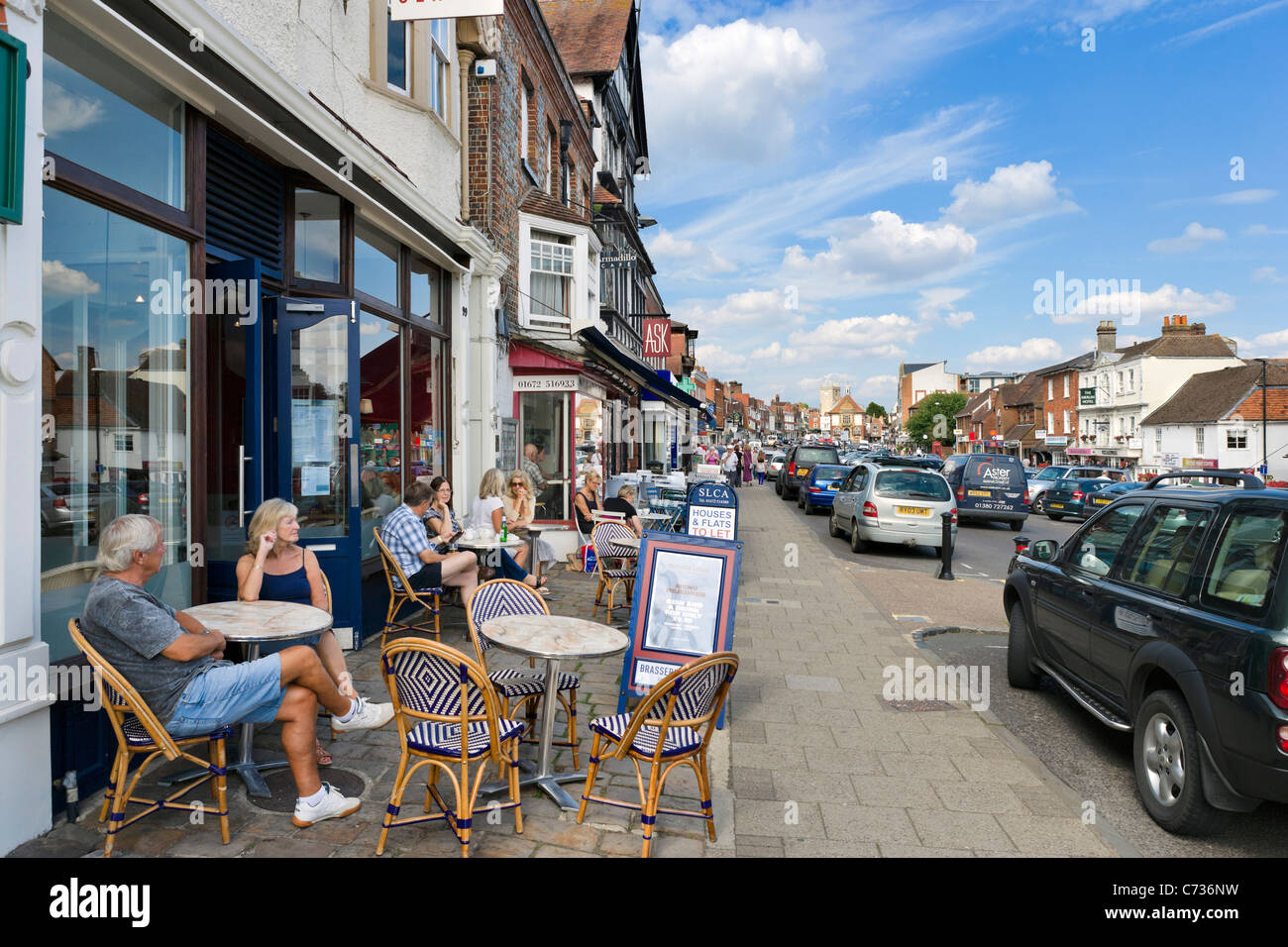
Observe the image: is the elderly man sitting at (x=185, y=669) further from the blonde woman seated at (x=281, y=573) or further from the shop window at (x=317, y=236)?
the shop window at (x=317, y=236)

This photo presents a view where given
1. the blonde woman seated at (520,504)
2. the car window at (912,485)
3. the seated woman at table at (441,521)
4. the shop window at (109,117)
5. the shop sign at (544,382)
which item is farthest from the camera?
the car window at (912,485)

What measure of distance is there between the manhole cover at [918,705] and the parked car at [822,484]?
17001mm

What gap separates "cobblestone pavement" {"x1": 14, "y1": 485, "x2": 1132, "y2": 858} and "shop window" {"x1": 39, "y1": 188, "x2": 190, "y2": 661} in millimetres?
1382

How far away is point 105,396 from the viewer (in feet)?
15.7

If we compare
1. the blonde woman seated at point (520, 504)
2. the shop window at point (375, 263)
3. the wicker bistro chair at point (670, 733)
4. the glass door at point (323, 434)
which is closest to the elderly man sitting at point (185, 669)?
the wicker bistro chair at point (670, 733)

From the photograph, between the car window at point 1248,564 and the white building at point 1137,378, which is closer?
the car window at point 1248,564

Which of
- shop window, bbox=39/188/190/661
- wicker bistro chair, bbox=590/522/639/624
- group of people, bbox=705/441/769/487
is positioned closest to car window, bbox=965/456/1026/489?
group of people, bbox=705/441/769/487

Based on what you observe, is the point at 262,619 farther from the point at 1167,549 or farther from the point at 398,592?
the point at 1167,549

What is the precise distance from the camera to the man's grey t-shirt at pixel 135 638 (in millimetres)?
3465

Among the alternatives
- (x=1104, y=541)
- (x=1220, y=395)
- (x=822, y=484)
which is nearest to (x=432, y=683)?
(x=1104, y=541)

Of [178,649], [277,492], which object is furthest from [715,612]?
[277,492]

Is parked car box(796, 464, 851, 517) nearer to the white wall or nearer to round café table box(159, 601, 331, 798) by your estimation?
round café table box(159, 601, 331, 798)

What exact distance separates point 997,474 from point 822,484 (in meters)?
5.04
